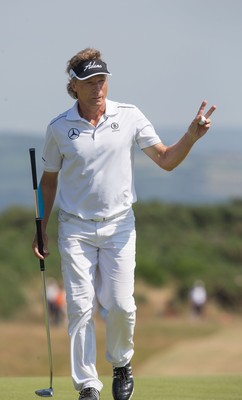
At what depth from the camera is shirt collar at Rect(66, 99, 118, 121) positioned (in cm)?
967

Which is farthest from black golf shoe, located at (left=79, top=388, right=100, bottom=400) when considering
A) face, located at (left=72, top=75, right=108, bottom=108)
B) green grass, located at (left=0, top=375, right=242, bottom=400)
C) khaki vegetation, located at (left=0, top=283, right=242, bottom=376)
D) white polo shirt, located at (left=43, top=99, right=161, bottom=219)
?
khaki vegetation, located at (left=0, top=283, right=242, bottom=376)

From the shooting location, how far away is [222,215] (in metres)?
111

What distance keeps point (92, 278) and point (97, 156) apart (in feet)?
3.07

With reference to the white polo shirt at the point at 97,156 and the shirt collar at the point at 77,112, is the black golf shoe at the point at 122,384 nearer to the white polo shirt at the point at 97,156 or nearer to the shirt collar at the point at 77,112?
the white polo shirt at the point at 97,156

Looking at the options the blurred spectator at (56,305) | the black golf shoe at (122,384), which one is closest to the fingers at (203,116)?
the black golf shoe at (122,384)

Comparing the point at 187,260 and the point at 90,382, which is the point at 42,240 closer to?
the point at 90,382

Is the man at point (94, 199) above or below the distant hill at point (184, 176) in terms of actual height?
above

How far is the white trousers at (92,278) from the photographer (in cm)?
960

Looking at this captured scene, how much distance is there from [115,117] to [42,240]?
1131 mm

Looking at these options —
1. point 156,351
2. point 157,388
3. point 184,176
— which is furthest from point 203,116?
point 184,176

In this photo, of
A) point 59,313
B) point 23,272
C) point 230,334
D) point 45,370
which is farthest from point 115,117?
point 23,272

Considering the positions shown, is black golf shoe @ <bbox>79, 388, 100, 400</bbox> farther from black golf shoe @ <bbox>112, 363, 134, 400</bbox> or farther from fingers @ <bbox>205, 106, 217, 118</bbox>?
fingers @ <bbox>205, 106, 217, 118</bbox>

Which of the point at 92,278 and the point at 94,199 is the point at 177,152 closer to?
the point at 94,199

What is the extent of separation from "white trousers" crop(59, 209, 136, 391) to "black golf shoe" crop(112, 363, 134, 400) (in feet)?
1.05
